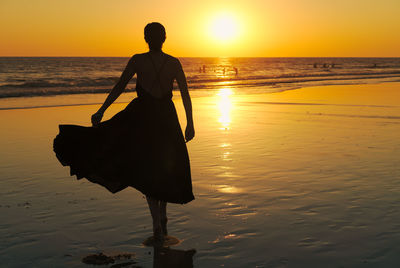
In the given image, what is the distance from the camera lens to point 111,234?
463 centimetres

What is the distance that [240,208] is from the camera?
543 cm

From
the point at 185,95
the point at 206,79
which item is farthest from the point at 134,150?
the point at 206,79

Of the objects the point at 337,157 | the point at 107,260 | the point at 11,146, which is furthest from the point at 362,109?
the point at 107,260

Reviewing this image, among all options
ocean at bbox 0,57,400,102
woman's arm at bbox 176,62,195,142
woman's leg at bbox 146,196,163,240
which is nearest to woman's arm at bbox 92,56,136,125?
woman's arm at bbox 176,62,195,142

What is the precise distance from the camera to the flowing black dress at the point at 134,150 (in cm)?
437

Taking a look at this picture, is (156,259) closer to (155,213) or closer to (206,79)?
(155,213)

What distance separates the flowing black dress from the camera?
14.3 feet

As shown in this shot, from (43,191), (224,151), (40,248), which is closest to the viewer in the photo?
(40,248)

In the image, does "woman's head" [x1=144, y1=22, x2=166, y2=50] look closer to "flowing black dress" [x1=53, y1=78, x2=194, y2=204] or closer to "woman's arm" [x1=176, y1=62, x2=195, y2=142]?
"woman's arm" [x1=176, y1=62, x2=195, y2=142]

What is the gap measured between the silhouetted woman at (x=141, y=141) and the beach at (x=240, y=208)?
0.58 m

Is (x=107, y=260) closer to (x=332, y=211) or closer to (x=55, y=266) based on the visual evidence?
(x=55, y=266)

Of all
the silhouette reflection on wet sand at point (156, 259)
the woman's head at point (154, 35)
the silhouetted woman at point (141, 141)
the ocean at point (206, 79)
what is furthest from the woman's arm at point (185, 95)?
the ocean at point (206, 79)

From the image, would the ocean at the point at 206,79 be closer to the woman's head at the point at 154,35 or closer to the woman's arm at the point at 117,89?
the woman's arm at the point at 117,89

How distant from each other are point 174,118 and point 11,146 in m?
6.09
